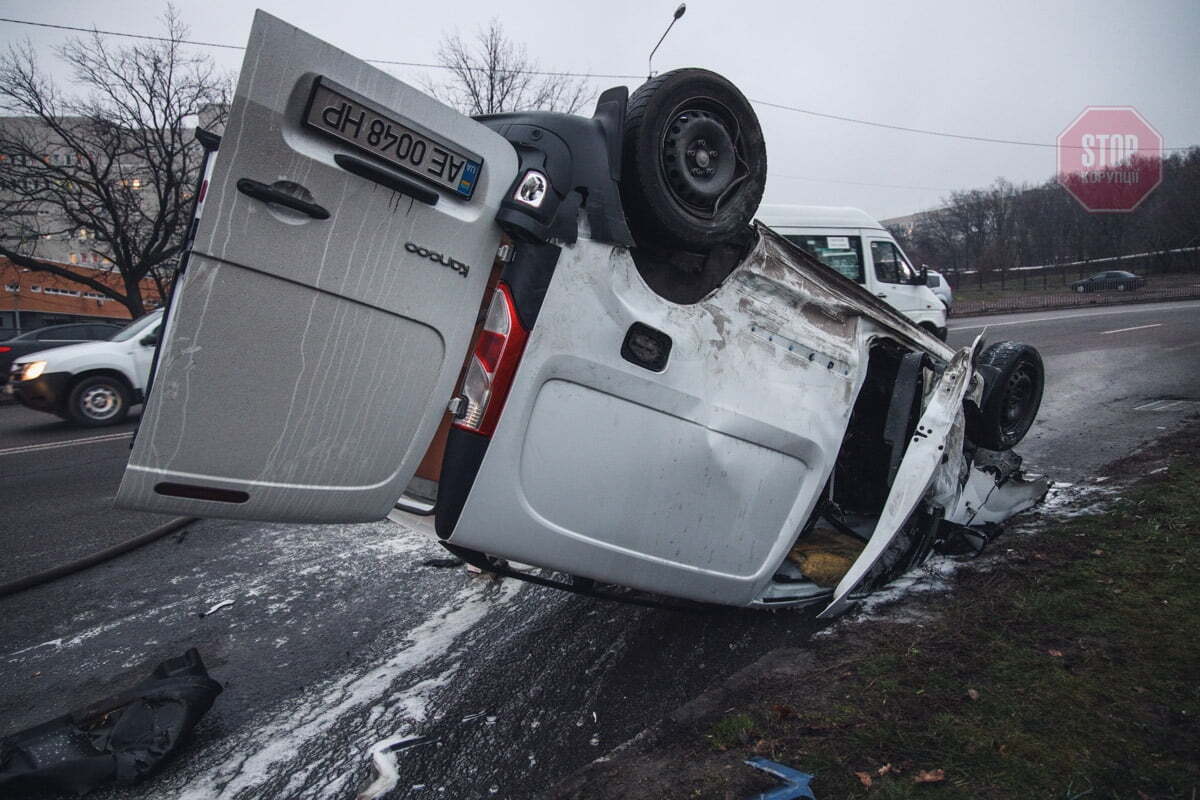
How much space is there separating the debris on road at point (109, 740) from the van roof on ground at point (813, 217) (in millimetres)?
9218


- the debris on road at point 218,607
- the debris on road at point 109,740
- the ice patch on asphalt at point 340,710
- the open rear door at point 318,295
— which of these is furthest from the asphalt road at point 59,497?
the open rear door at point 318,295

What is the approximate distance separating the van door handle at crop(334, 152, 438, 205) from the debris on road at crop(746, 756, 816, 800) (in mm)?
1800

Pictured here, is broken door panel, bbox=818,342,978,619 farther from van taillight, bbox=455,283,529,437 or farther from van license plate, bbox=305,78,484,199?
van license plate, bbox=305,78,484,199

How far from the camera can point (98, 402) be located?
917 cm

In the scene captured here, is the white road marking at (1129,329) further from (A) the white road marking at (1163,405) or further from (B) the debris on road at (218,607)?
(B) the debris on road at (218,607)

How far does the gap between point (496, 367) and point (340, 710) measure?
4.90 ft

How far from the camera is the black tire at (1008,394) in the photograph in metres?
3.73

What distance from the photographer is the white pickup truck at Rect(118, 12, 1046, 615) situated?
166cm

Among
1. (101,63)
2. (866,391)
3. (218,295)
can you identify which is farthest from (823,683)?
(101,63)

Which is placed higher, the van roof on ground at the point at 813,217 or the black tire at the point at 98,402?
the van roof on ground at the point at 813,217

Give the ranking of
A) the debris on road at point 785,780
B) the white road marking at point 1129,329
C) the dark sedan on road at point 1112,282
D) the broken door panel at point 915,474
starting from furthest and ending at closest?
the dark sedan on road at point 1112,282 < the white road marking at point 1129,329 < the broken door panel at point 915,474 < the debris on road at point 785,780

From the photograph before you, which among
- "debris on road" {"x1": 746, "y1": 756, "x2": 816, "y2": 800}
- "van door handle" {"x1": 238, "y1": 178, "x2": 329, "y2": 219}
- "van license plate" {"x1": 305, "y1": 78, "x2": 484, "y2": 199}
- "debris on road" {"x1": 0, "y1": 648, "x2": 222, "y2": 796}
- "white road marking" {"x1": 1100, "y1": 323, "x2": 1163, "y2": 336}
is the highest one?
"white road marking" {"x1": 1100, "y1": 323, "x2": 1163, "y2": 336}

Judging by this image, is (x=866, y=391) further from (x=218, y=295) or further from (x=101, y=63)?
(x=101, y=63)

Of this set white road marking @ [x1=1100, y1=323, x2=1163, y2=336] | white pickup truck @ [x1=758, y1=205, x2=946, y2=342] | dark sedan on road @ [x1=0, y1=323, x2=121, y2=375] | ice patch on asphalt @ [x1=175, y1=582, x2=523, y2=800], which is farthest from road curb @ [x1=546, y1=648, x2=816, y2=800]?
white road marking @ [x1=1100, y1=323, x2=1163, y2=336]
